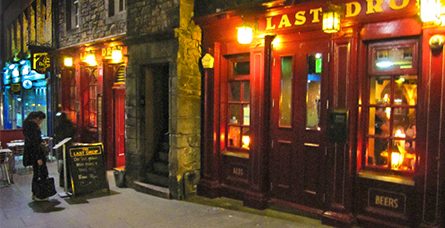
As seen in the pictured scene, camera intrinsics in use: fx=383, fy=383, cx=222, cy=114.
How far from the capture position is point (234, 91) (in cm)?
825

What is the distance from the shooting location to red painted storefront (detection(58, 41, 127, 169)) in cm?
1138

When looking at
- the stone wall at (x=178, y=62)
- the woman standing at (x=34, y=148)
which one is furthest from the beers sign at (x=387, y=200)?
the woman standing at (x=34, y=148)

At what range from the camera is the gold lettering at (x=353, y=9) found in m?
5.96

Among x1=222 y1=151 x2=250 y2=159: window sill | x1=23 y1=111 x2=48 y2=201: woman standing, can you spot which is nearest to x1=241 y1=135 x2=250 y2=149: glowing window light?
x1=222 y1=151 x2=250 y2=159: window sill

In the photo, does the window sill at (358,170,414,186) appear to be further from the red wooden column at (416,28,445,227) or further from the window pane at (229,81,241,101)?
the window pane at (229,81,241,101)

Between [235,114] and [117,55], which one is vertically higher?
[117,55]

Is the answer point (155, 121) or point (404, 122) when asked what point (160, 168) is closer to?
point (155, 121)

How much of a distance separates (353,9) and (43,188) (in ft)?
22.4

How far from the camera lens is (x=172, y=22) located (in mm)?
8359

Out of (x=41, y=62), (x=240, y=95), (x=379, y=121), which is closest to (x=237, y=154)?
(x=240, y=95)

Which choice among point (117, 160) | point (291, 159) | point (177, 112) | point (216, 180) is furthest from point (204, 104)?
point (117, 160)

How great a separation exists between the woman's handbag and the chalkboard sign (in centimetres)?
47

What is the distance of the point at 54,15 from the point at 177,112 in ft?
30.3

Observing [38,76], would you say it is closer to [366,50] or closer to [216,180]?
[216,180]
